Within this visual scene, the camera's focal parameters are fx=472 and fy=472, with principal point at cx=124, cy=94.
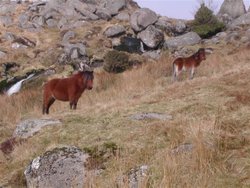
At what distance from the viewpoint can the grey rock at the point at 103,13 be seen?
47.0 m

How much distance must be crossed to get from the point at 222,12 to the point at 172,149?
40.4 metres

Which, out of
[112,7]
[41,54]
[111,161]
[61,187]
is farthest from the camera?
[112,7]

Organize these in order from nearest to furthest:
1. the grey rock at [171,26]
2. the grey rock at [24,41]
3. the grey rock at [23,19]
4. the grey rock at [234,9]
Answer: the grey rock at [171,26] → the grey rock at [24,41] → the grey rock at [234,9] → the grey rock at [23,19]

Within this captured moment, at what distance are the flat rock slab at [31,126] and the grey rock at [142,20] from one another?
31.1 metres

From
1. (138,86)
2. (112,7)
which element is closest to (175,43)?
(112,7)

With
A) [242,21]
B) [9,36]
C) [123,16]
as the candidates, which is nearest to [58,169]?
[242,21]

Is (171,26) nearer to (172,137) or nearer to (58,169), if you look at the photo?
(172,137)

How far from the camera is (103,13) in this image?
47.4 m

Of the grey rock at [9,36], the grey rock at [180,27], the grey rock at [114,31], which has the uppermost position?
the grey rock at [180,27]

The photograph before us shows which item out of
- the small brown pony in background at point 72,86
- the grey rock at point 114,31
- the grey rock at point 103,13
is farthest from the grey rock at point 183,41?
the small brown pony in background at point 72,86

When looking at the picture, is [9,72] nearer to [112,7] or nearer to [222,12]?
[112,7]

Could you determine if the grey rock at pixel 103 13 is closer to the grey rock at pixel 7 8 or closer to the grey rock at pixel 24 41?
the grey rock at pixel 24 41

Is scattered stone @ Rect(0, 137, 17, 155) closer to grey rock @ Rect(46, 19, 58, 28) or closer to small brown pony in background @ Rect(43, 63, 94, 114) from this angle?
small brown pony in background @ Rect(43, 63, 94, 114)

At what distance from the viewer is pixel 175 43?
117 feet
